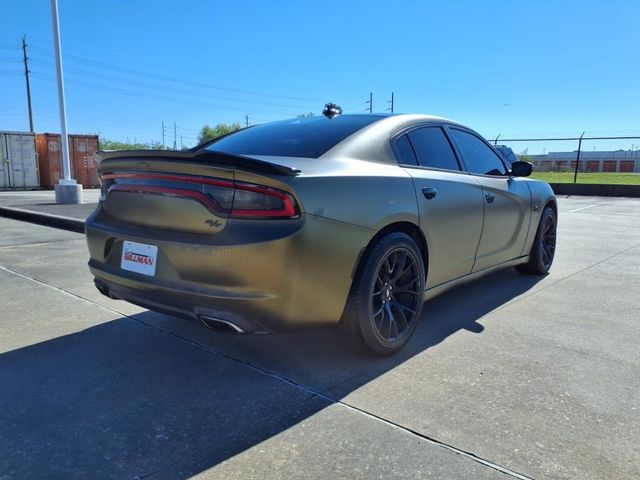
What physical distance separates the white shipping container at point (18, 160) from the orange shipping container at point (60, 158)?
46 centimetres

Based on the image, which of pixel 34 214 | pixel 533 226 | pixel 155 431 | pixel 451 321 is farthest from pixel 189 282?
pixel 34 214

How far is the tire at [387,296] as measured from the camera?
2865 mm

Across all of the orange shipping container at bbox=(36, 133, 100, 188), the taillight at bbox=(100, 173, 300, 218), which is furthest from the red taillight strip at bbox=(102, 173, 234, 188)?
the orange shipping container at bbox=(36, 133, 100, 188)

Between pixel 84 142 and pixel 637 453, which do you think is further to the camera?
pixel 84 142

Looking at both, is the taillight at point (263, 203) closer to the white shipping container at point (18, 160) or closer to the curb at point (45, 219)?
the curb at point (45, 219)

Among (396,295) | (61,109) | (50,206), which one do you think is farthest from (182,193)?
(61,109)

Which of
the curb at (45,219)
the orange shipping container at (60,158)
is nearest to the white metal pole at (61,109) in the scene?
the curb at (45,219)

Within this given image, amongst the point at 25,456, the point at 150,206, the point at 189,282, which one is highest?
the point at 150,206

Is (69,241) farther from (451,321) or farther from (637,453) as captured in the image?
(637,453)

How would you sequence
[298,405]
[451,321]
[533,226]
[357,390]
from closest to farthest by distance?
[298,405] → [357,390] → [451,321] → [533,226]

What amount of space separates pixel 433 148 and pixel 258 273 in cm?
191

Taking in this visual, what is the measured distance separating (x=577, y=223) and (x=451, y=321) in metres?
7.45

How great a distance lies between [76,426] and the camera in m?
2.31

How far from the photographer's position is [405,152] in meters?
3.41
